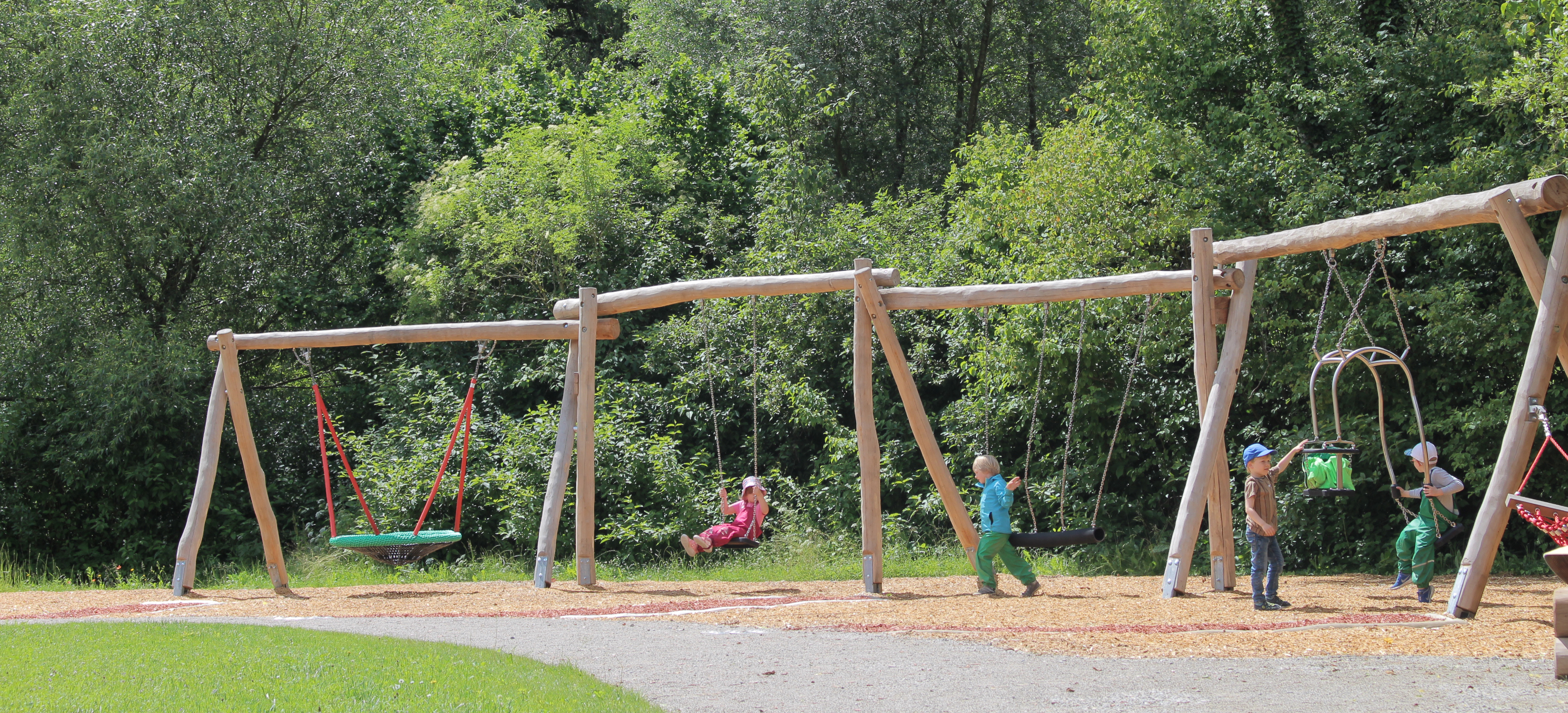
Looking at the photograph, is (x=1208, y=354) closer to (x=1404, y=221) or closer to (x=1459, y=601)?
(x=1404, y=221)

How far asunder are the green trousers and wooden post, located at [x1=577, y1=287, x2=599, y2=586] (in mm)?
3231

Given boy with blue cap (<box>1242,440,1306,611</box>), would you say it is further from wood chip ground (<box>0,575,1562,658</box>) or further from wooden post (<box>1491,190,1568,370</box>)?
wooden post (<box>1491,190,1568,370</box>)

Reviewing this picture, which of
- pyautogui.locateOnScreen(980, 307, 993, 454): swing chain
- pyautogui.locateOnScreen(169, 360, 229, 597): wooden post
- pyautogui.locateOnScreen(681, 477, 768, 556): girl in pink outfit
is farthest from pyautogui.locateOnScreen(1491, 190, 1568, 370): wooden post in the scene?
pyautogui.locateOnScreen(169, 360, 229, 597): wooden post

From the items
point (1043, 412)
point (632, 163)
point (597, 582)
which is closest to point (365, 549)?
point (597, 582)

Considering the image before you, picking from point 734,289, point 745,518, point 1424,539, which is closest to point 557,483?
point 745,518

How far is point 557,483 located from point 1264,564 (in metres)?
5.64

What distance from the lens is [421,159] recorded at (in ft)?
66.5

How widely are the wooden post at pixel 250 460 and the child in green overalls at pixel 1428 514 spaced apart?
9179mm

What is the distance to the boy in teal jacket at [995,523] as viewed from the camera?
920cm

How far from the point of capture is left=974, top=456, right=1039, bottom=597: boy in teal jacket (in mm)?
9203

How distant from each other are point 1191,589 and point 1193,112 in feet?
25.6

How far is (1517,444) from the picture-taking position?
7.41 metres

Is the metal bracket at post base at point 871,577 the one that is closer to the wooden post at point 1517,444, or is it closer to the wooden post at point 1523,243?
the wooden post at point 1517,444

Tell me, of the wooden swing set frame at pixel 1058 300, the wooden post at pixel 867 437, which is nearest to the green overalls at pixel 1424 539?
the wooden swing set frame at pixel 1058 300
